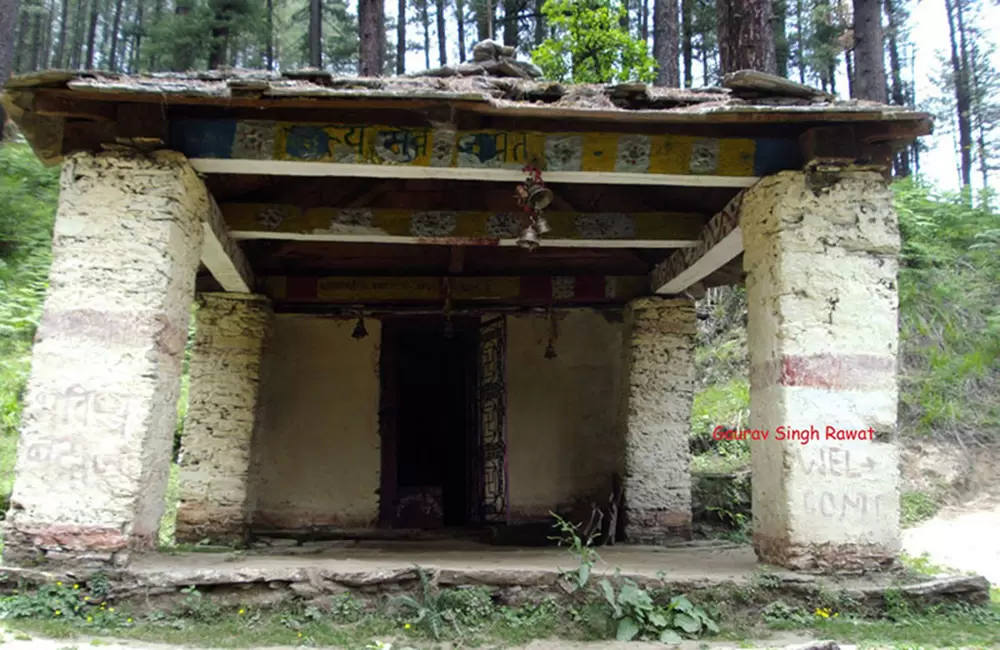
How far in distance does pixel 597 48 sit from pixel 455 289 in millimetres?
6040

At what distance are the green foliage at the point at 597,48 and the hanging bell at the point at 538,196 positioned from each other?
→ 7347mm

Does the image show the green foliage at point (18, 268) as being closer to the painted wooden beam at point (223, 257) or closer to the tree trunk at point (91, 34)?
the painted wooden beam at point (223, 257)

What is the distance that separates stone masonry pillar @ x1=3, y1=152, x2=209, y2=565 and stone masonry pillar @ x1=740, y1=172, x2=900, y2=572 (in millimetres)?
3699

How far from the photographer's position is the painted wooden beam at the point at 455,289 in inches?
293

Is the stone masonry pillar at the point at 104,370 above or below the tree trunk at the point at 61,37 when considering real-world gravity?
below

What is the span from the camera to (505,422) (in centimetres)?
770

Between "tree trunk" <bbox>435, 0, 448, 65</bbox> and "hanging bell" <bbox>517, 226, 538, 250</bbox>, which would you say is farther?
"tree trunk" <bbox>435, 0, 448, 65</bbox>

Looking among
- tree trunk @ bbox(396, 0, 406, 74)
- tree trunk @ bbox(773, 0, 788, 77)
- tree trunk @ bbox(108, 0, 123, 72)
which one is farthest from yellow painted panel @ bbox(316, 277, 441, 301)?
tree trunk @ bbox(108, 0, 123, 72)

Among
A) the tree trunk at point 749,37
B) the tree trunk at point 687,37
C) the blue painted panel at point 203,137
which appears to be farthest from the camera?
the tree trunk at point 687,37

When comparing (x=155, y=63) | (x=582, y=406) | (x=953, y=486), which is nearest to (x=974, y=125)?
(x=953, y=486)

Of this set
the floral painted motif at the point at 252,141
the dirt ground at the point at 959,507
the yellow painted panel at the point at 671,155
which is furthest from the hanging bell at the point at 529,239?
the dirt ground at the point at 959,507

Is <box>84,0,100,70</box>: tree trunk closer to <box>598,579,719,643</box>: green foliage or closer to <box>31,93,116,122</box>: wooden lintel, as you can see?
<box>31,93,116,122</box>: wooden lintel

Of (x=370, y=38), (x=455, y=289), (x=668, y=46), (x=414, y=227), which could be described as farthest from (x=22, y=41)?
(x=414, y=227)

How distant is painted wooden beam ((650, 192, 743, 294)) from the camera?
546 centimetres
